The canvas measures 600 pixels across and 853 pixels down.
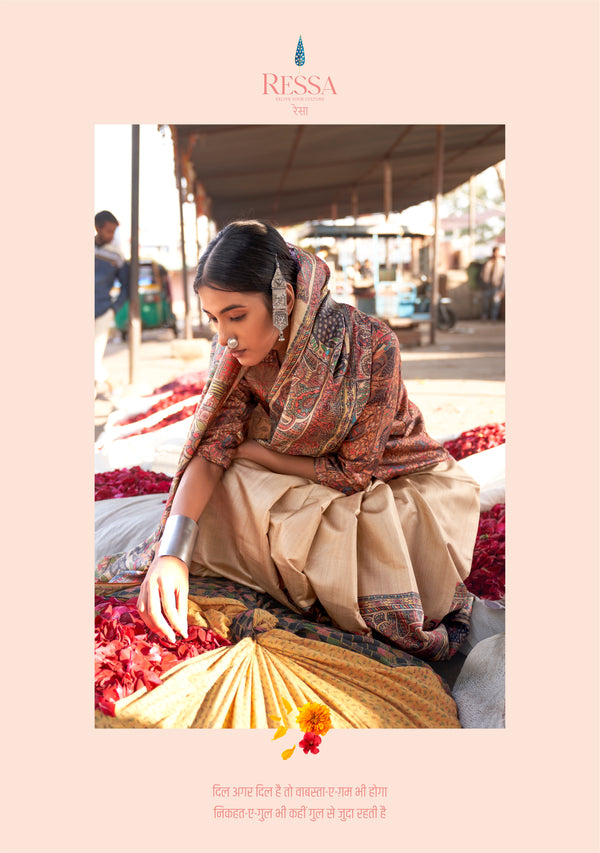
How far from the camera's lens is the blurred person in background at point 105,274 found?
18.8 feet

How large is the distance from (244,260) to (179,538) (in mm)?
712

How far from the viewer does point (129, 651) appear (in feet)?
5.22

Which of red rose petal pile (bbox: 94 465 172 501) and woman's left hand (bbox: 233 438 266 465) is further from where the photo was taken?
red rose petal pile (bbox: 94 465 172 501)

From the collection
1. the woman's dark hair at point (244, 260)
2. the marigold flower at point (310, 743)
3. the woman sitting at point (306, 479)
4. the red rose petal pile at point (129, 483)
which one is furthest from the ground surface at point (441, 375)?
the marigold flower at point (310, 743)

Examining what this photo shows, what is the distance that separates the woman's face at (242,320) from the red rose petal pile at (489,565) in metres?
1.08

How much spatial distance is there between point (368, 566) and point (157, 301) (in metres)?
13.2

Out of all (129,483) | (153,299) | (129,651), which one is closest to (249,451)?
(129,651)

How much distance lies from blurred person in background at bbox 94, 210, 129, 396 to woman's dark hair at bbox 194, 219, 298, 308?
421 cm

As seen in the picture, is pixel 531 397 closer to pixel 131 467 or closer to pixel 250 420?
pixel 250 420

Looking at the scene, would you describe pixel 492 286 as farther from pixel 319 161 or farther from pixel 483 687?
pixel 483 687

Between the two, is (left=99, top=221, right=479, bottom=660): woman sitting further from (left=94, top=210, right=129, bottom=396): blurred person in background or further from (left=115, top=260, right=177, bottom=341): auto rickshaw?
(left=115, top=260, right=177, bottom=341): auto rickshaw

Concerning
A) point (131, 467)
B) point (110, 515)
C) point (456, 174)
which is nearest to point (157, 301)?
point (456, 174)

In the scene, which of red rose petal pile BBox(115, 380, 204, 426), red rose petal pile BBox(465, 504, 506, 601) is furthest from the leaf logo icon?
red rose petal pile BBox(115, 380, 204, 426)

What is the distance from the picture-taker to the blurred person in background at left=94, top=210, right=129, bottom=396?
18.8 ft
